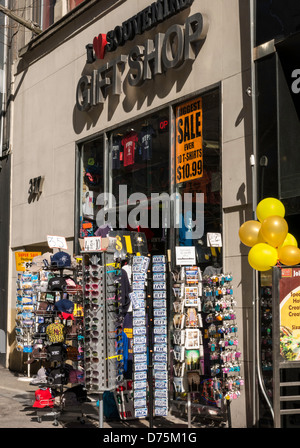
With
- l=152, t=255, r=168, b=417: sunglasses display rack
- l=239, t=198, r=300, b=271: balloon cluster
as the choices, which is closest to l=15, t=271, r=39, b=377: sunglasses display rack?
l=152, t=255, r=168, b=417: sunglasses display rack

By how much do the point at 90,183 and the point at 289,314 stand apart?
7613 millimetres

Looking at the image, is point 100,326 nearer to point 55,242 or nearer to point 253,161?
point 55,242

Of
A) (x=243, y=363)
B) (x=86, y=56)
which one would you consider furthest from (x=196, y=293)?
(x=86, y=56)

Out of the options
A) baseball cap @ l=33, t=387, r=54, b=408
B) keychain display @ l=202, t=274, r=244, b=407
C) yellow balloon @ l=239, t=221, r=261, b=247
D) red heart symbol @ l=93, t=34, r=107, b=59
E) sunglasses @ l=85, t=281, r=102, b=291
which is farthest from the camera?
red heart symbol @ l=93, t=34, r=107, b=59

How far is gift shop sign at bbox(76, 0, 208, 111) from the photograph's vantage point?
10547 millimetres

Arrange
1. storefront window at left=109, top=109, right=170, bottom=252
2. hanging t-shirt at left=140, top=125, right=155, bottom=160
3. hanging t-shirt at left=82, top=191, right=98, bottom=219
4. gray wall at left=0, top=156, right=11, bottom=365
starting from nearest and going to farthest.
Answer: storefront window at left=109, top=109, right=170, bottom=252 → hanging t-shirt at left=140, top=125, right=155, bottom=160 → hanging t-shirt at left=82, top=191, right=98, bottom=219 → gray wall at left=0, top=156, right=11, bottom=365

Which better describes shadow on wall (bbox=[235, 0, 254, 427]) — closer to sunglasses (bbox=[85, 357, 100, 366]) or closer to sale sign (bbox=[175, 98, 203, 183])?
sale sign (bbox=[175, 98, 203, 183])

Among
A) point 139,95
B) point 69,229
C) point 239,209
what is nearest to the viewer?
point 239,209

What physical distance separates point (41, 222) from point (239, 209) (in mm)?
7169

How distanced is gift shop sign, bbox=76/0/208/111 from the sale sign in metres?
0.80

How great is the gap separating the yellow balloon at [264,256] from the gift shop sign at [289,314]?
424 mm

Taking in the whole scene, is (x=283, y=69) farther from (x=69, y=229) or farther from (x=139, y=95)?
(x=69, y=229)

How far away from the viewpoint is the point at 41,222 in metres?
15.4

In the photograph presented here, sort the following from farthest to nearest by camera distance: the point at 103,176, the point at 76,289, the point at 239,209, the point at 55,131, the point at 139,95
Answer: the point at 55,131 → the point at 103,176 → the point at 139,95 → the point at 76,289 → the point at 239,209
